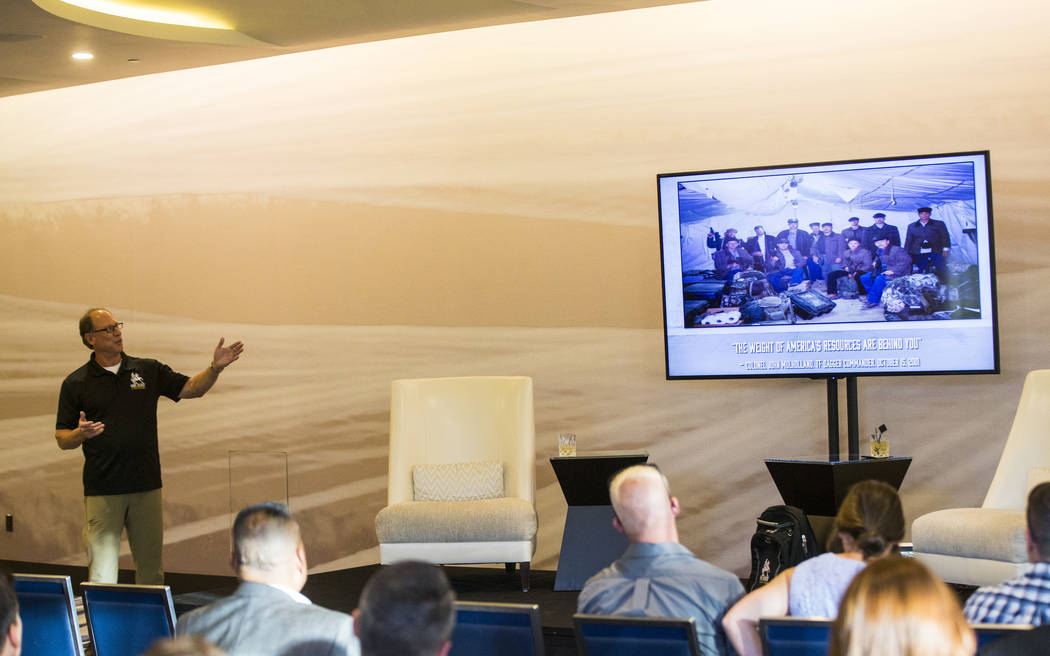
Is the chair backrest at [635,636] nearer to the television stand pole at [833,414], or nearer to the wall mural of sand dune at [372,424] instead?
the television stand pole at [833,414]

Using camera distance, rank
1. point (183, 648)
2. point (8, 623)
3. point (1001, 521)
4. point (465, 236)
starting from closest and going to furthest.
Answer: point (183, 648), point (8, 623), point (1001, 521), point (465, 236)

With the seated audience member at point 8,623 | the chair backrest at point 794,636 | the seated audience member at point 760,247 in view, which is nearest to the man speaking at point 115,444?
the seated audience member at point 760,247

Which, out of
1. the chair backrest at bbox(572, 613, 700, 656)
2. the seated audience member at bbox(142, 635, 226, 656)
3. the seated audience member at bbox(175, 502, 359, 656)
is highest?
the seated audience member at bbox(142, 635, 226, 656)

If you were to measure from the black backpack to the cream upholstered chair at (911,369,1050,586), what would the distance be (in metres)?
0.46

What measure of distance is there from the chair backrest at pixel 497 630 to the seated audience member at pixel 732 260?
11.1 ft

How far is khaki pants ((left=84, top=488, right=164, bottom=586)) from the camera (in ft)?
18.0

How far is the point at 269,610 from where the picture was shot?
2.49m

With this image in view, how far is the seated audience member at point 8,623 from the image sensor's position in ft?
6.98

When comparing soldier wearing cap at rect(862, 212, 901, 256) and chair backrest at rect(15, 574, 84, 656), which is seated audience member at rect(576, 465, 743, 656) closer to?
chair backrest at rect(15, 574, 84, 656)

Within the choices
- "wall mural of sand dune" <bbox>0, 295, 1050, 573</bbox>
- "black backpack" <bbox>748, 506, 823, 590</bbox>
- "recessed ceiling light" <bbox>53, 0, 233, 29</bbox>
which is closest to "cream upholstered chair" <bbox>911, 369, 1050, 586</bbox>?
"black backpack" <bbox>748, 506, 823, 590</bbox>

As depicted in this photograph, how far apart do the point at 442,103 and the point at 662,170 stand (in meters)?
1.41

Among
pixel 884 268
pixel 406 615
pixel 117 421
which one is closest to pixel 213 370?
pixel 117 421

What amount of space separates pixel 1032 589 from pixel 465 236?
4542 mm

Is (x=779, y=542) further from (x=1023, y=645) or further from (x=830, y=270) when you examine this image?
(x=1023, y=645)
